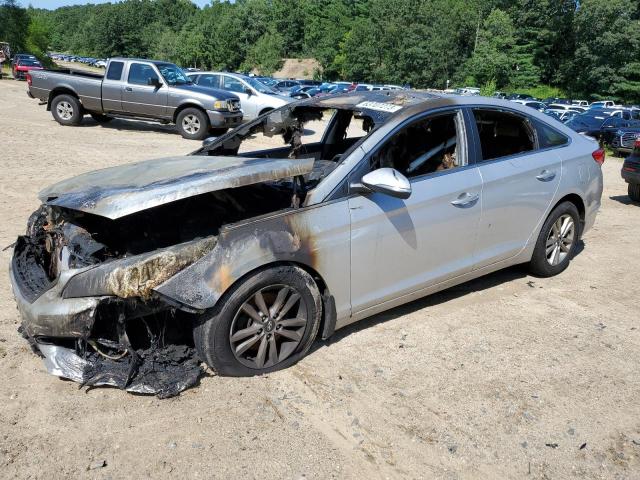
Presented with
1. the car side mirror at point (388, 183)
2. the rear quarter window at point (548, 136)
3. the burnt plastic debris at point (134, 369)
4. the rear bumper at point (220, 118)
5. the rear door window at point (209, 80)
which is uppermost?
the rear door window at point (209, 80)

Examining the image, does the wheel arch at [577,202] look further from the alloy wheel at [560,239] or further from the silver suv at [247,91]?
the silver suv at [247,91]

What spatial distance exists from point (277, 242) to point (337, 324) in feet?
2.58

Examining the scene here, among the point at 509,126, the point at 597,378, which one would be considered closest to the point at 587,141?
the point at 509,126

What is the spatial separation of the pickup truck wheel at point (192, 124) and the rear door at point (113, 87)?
1.63m

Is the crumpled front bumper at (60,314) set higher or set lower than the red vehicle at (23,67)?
lower

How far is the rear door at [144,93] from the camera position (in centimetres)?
1398

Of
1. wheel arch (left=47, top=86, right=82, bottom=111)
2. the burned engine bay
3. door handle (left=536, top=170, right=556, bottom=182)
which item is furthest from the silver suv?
the burned engine bay

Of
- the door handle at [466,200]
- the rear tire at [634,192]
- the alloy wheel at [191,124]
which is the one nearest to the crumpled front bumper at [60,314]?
the door handle at [466,200]

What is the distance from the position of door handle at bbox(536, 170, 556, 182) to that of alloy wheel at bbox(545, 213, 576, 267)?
455mm

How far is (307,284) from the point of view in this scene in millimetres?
3574

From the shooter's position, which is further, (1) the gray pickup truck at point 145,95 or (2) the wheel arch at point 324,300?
(1) the gray pickup truck at point 145,95

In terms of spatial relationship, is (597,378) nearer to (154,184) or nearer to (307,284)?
(307,284)

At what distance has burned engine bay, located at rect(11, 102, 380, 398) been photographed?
3178mm

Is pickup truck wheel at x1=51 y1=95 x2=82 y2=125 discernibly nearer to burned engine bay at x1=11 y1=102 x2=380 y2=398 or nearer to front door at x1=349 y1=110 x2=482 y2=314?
burned engine bay at x1=11 y1=102 x2=380 y2=398
